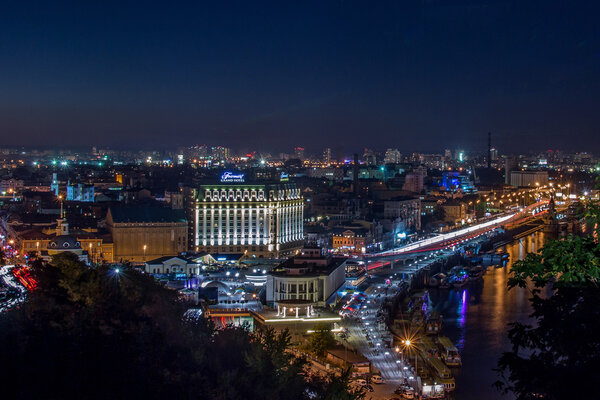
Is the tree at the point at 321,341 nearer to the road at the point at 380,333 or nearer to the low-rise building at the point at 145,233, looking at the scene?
the road at the point at 380,333

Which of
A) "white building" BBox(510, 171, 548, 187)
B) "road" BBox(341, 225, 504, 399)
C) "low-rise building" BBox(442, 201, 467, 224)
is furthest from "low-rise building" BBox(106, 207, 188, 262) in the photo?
"white building" BBox(510, 171, 548, 187)

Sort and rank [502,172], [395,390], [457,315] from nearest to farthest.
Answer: [395,390] → [457,315] → [502,172]

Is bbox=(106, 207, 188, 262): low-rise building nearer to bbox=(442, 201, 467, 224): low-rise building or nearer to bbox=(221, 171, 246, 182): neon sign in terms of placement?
bbox=(221, 171, 246, 182): neon sign

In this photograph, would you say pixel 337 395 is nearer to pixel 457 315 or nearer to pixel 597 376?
pixel 597 376

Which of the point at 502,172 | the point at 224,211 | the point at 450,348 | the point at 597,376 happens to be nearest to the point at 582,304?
the point at 597,376

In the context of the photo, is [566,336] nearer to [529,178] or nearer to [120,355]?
[120,355]

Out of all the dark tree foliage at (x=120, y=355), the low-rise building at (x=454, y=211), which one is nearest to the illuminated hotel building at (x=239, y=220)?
the dark tree foliage at (x=120, y=355)

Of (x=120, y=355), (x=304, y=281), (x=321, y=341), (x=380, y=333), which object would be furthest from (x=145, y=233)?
(x=120, y=355)

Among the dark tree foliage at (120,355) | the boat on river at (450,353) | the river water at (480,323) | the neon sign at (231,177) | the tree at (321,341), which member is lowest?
the river water at (480,323)
